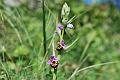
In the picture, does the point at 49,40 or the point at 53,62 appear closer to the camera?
the point at 53,62

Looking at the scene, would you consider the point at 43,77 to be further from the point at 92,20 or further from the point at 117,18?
the point at 117,18

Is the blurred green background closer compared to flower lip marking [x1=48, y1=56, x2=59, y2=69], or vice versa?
flower lip marking [x1=48, y1=56, x2=59, y2=69]

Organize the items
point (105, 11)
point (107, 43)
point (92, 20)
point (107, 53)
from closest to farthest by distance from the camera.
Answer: point (107, 53) → point (107, 43) → point (92, 20) → point (105, 11)

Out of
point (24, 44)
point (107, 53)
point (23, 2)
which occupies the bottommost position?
point (107, 53)

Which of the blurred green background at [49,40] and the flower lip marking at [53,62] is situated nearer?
the flower lip marking at [53,62]

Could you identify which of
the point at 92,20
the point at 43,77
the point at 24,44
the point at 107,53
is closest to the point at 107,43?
the point at 107,53

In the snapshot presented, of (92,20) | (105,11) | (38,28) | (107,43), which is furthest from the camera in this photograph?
(105,11)

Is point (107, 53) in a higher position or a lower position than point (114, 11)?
lower

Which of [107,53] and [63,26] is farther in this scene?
[107,53]
